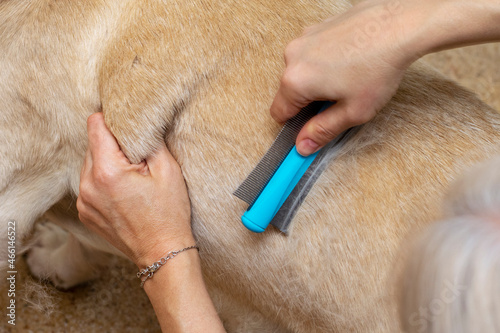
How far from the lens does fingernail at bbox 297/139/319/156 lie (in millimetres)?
672

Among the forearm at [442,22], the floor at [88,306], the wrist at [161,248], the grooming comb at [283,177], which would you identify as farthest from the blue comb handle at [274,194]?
the floor at [88,306]

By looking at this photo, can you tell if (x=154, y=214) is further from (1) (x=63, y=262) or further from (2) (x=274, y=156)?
(1) (x=63, y=262)

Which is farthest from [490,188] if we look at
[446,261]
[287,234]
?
[287,234]

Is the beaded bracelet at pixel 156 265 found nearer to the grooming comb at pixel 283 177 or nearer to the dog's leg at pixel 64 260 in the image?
the grooming comb at pixel 283 177

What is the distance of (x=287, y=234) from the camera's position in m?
0.73

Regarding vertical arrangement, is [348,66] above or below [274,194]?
above

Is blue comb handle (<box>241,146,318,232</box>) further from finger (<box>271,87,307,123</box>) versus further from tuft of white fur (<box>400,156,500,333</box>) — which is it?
tuft of white fur (<box>400,156,500,333</box>)

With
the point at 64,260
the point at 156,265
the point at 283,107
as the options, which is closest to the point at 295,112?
the point at 283,107

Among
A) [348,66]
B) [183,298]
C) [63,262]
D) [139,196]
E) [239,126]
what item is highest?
[348,66]

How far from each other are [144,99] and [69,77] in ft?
0.47

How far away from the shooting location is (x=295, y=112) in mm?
677

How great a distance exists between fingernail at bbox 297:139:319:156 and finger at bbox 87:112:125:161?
304 millimetres

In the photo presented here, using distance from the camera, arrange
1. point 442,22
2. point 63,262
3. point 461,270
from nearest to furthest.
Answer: point 461,270 → point 442,22 → point 63,262

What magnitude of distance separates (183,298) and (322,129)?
Result: 341mm
